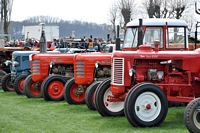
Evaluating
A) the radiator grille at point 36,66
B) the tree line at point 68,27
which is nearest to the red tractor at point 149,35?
the radiator grille at point 36,66

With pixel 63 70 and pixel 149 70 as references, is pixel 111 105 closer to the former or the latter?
pixel 149 70

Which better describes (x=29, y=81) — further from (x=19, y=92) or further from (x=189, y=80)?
(x=189, y=80)

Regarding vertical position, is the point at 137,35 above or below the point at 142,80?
above

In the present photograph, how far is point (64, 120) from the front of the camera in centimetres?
1158

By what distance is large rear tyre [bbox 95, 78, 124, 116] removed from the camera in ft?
38.7

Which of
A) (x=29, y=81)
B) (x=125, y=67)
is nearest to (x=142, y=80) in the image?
(x=125, y=67)

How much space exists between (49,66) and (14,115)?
13.9ft

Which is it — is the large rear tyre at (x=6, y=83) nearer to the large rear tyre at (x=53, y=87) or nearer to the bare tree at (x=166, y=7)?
the large rear tyre at (x=53, y=87)

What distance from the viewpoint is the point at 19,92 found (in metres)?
18.4

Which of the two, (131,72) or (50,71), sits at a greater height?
(131,72)

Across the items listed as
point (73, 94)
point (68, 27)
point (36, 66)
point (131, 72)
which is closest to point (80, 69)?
point (73, 94)

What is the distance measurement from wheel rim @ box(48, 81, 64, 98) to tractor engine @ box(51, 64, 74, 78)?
560 millimetres

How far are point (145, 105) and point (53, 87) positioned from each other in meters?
5.81

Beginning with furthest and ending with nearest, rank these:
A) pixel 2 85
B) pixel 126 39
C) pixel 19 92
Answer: pixel 2 85 < pixel 19 92 < pixel 126 39
